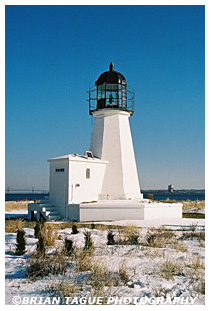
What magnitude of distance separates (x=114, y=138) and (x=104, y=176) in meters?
2.61

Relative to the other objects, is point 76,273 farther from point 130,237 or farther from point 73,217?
point 73,217

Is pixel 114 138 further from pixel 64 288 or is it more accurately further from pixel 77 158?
pixel 64 288

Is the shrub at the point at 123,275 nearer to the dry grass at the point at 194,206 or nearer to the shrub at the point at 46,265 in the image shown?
the shrub at the point at 46,265

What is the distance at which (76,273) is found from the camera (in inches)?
262

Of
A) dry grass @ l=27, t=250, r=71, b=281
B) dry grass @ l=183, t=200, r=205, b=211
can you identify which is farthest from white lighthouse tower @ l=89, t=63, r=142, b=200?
dry grass @ l=27, t=250, r=71, b=281

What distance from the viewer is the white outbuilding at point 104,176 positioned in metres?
17.5

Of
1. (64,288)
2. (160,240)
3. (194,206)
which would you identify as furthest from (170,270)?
(194,206)

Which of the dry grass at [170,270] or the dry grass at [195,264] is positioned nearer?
the dry grass at [170,270]

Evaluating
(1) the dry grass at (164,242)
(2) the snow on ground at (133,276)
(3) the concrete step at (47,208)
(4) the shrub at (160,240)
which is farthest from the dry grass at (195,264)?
(3) the concrete step at (47,208)

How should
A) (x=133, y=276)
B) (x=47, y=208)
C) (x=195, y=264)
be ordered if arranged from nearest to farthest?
(x=133, y=276) < (x=195, y=264) < (x=47, y=208)

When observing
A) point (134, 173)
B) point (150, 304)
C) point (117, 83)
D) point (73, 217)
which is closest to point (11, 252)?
point (150, 304)

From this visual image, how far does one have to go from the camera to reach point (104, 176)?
2038 cm

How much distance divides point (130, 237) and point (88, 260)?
10.1ft
